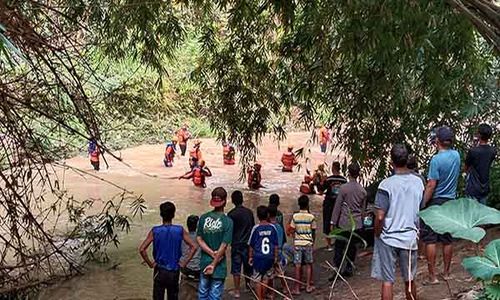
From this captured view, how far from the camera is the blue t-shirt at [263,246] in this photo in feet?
19.7

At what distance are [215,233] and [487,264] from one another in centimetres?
339

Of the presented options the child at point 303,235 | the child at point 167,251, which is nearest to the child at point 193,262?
the child at point 167,251

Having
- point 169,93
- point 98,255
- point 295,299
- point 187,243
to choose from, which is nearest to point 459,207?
point 187,243

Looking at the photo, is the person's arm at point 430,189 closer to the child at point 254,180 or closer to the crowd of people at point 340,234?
the crowd of people at point 340,234

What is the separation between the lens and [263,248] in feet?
19.7

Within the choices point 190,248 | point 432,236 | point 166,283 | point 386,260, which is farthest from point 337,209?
point 386,260

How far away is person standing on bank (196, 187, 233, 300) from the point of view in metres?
5.55

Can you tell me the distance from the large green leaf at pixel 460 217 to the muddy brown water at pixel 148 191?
5.93 meters

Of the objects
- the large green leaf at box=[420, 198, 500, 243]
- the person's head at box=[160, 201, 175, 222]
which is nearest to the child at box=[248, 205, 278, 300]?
the person's head at box=[160, 201, 175, 222]

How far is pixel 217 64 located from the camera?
9.22 metres

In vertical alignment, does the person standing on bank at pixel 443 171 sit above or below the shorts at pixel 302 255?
above

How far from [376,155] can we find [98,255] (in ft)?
13.0

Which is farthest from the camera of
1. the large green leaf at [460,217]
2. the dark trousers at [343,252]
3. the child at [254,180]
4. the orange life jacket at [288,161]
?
the orange life jacket at [288,161]

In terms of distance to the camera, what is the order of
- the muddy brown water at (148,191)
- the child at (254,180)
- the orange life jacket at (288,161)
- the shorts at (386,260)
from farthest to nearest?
the orange life jacket at (288,161), the child at (254,180), the muddy brown water at (148,191), the shorts at (386,260)
